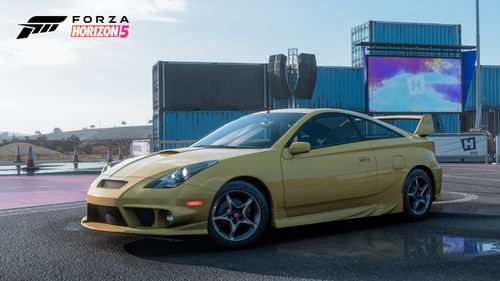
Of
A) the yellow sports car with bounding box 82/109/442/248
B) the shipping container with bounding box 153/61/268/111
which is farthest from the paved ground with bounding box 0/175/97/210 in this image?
the shipping container with bounding box 153/61/268/111

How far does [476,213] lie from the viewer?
6.96m

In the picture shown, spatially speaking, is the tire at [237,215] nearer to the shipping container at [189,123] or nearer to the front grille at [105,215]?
the front grille at [105,215]

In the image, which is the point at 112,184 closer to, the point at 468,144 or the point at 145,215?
the point at 145,215

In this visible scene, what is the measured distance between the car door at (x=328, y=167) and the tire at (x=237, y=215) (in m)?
0.33

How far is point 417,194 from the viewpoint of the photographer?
656 centimetres

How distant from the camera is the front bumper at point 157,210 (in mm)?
4703

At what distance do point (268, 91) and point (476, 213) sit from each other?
Result: 26.8 meters

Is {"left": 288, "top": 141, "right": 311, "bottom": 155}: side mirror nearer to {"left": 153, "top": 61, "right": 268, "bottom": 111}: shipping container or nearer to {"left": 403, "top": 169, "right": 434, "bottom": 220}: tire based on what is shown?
{"left": 403, "top": 169, "right": 434, "bottom": 220}: tire

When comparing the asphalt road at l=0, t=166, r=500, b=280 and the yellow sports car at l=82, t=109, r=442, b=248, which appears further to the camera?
the yellow sports car at l=82, t=109, r=442, b=248

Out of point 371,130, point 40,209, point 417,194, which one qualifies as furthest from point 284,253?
point 40,209

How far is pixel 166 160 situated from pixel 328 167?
5.21ft

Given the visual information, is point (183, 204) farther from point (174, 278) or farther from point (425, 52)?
point (425, 52)

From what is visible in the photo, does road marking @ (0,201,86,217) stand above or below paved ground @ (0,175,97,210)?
above

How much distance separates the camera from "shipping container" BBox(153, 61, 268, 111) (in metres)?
32.4
